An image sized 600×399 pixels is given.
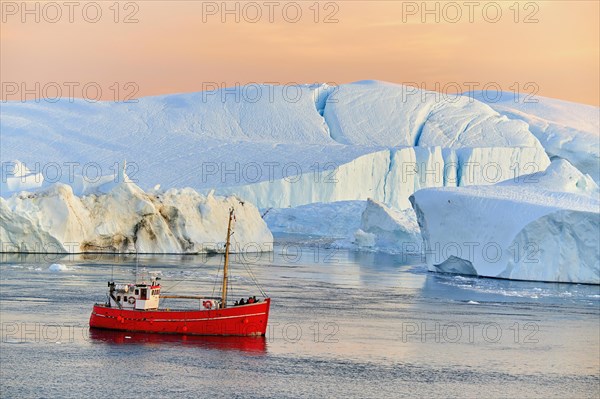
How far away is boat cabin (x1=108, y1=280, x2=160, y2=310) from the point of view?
18.7 metres

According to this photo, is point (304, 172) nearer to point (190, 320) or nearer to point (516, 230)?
point (516, 230)

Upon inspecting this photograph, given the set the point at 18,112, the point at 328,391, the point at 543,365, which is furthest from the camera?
the point at 18,112

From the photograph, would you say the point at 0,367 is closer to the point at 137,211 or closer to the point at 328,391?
the point at 328,391

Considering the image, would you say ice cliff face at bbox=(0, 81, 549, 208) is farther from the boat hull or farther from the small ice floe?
the boat hull

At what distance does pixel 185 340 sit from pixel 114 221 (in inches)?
606

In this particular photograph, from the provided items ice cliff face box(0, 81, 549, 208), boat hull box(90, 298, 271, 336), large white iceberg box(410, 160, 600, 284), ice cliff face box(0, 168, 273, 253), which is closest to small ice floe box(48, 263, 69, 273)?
ice cliff face box(0, 168, 273, 253)

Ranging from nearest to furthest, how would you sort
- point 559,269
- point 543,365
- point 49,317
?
point 543,365, point 49,317, point 559,269

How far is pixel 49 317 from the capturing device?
19250mm

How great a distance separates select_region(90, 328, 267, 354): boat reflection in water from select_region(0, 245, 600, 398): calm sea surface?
0.03m

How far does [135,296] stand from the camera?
18.8 meters

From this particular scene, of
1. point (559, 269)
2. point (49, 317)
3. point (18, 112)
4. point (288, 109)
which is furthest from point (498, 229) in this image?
point (18, 112)

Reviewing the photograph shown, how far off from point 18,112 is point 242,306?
135ft

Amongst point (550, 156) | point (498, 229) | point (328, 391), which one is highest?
point (550, 156)

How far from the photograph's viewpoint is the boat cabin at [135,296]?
1872 cm
